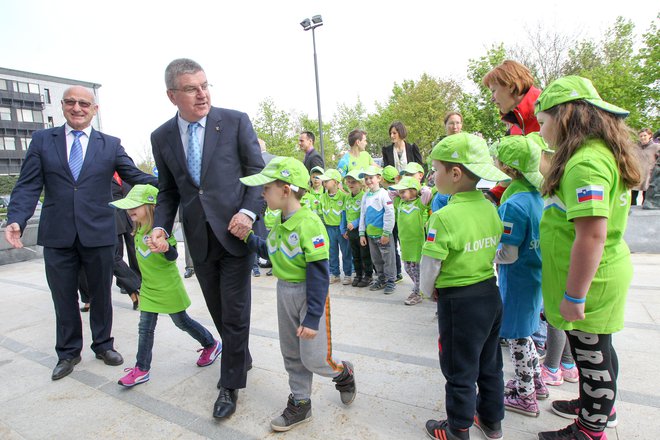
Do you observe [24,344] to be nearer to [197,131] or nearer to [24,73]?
[197,131]

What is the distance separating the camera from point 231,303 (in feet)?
8.61

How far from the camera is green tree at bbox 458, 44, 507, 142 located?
15.0 meters

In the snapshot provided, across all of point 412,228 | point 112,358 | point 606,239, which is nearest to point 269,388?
point 112,358

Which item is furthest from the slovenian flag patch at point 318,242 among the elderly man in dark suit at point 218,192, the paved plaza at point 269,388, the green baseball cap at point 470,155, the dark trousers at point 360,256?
the dark trousers at point 360,256

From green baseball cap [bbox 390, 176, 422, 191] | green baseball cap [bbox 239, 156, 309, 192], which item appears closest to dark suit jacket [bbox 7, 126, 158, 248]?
green baseball cap [bbox 239, 156, 309, 192]

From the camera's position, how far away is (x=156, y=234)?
9.02 feet

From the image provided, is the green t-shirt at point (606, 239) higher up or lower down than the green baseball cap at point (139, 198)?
lower down

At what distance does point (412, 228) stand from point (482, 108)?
12.7m

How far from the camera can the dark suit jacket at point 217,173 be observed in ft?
8.45

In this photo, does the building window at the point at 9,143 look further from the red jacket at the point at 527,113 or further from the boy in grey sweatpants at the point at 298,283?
the red jacket at the point at 527,113

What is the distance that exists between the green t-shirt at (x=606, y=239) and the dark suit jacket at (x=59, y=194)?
3463 mm

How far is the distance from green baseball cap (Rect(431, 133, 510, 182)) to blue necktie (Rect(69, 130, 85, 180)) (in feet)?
Answer: 10.1

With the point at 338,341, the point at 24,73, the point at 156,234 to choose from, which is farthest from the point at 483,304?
the point at 24,73

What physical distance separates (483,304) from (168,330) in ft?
11.4
